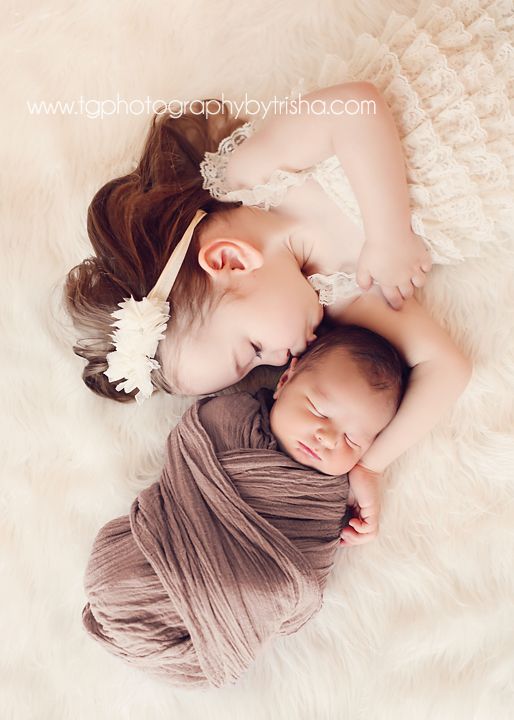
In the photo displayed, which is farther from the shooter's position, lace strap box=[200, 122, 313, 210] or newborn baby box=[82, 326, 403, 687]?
lace strap box=[200, 122, 313, 210]

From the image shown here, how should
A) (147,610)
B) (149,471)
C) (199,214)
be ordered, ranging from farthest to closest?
(149,471) < (199,214) < (147,610)

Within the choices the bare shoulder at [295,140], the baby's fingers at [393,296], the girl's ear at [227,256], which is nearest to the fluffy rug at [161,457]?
the baby's fingers at [393,296]

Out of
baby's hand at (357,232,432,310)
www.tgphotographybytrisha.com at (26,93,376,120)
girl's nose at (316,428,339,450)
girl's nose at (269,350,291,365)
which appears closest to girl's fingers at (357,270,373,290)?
baby's hand at (357,232,432,310)

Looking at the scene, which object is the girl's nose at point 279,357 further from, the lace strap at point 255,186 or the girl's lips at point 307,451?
the lace strap at point 255,186

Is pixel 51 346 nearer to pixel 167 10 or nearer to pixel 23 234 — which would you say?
pixel 23 234

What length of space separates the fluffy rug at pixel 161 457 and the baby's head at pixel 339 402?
7.4 inches

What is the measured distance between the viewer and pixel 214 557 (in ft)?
4.31

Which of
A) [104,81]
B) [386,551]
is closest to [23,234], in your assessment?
[104,81]

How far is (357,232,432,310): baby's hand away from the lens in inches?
56.2

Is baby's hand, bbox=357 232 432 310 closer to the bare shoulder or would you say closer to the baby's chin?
the bare shoulder

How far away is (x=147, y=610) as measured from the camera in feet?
4.38

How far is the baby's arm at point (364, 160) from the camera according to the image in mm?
1381

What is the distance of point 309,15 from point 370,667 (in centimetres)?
146

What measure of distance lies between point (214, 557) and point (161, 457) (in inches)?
13.1
